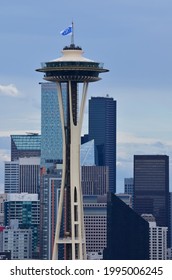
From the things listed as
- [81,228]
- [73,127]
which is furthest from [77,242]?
[73,127]

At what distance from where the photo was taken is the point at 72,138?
13350cm

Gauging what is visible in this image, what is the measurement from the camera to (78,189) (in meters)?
134

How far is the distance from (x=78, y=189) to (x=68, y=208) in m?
4.87

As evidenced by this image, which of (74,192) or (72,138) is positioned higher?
(72,138)

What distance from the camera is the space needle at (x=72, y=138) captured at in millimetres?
133500

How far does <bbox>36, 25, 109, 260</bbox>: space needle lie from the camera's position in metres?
134
